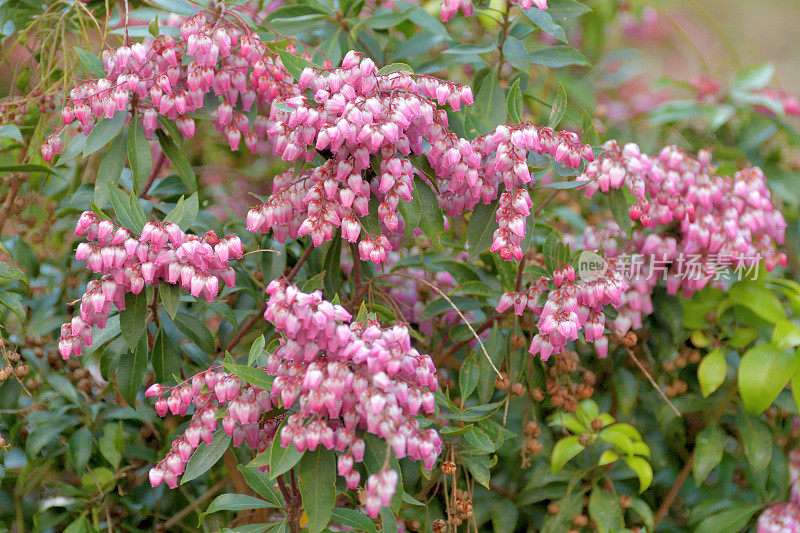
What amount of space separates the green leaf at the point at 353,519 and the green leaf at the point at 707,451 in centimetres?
73

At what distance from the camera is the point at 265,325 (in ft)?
5.12

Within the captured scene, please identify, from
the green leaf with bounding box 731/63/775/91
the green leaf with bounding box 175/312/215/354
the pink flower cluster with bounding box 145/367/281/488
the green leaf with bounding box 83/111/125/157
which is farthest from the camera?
the green leaf with bounding box 731/63/775/91

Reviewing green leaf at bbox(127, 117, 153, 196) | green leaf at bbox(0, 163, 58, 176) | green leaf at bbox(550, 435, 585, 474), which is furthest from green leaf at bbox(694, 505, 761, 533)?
green leaf at bbox(0, 163, 58, 176)

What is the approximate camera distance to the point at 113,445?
149cm

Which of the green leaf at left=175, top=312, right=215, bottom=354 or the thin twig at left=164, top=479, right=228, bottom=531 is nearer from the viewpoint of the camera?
the green leaf at left=175, top=312, right=215, bottom=354

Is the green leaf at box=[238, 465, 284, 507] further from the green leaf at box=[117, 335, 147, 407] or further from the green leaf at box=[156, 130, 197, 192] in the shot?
the green leaf at box=[156, 130, 197, 192]

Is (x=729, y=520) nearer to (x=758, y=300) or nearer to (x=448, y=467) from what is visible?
(x=758, y=300)

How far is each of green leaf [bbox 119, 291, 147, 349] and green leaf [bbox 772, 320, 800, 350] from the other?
3.74ft

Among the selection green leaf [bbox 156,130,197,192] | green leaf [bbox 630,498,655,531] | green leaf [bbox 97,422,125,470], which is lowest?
green leaf [bbox 630,498,655,531]

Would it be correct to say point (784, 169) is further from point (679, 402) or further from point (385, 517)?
point (385, 517)

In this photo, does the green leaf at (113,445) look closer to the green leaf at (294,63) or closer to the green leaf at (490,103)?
the green leaf at (294,63)

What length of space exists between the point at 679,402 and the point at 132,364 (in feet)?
3.66

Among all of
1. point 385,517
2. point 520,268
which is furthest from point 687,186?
point 385,517

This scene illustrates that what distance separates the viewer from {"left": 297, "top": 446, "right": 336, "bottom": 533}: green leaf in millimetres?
1102
